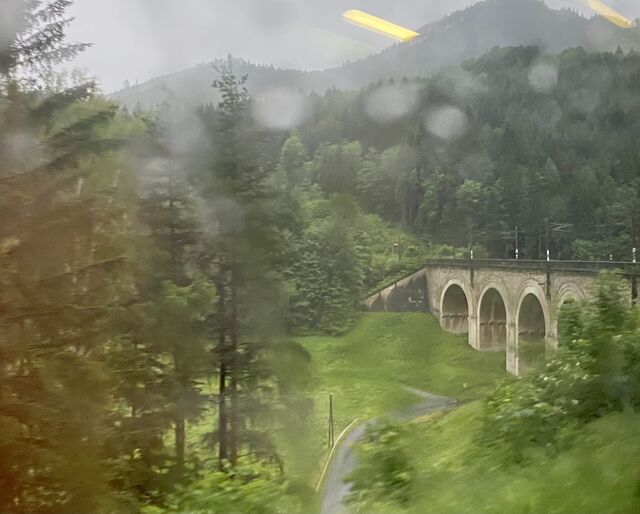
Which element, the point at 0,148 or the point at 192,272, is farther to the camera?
the point at 192,272

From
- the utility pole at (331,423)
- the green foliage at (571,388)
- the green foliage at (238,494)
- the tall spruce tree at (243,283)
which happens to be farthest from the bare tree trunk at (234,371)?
the green foliage at (571,388)

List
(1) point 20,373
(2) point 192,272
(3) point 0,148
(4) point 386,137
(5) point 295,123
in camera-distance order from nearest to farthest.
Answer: (1) point 20,373, (3) point 0,148, (2) point 192,272, (5) point 295,123, (4) point 386,137

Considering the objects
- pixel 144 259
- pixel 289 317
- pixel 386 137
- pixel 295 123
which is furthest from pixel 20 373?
pixel 386 137

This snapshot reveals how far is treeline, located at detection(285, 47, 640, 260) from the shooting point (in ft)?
19.4

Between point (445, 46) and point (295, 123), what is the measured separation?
183cm

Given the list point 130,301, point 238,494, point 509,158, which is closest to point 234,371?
point 130,301

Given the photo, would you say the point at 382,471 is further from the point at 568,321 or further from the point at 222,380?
the point at 568,321

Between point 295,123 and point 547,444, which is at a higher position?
point 295,123

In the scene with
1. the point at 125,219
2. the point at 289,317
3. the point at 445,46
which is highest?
the point at 445,46

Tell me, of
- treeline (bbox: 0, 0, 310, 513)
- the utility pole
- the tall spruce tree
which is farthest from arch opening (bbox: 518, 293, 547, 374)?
the tall spruce tree

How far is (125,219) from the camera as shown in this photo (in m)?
4.52

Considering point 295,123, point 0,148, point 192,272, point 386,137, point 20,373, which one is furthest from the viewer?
point 386,137

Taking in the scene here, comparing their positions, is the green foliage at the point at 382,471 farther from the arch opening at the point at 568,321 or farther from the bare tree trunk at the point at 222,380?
the arch opening at the point at 568,321

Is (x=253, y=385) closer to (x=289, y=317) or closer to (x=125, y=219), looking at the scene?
(x=289, y=317)
